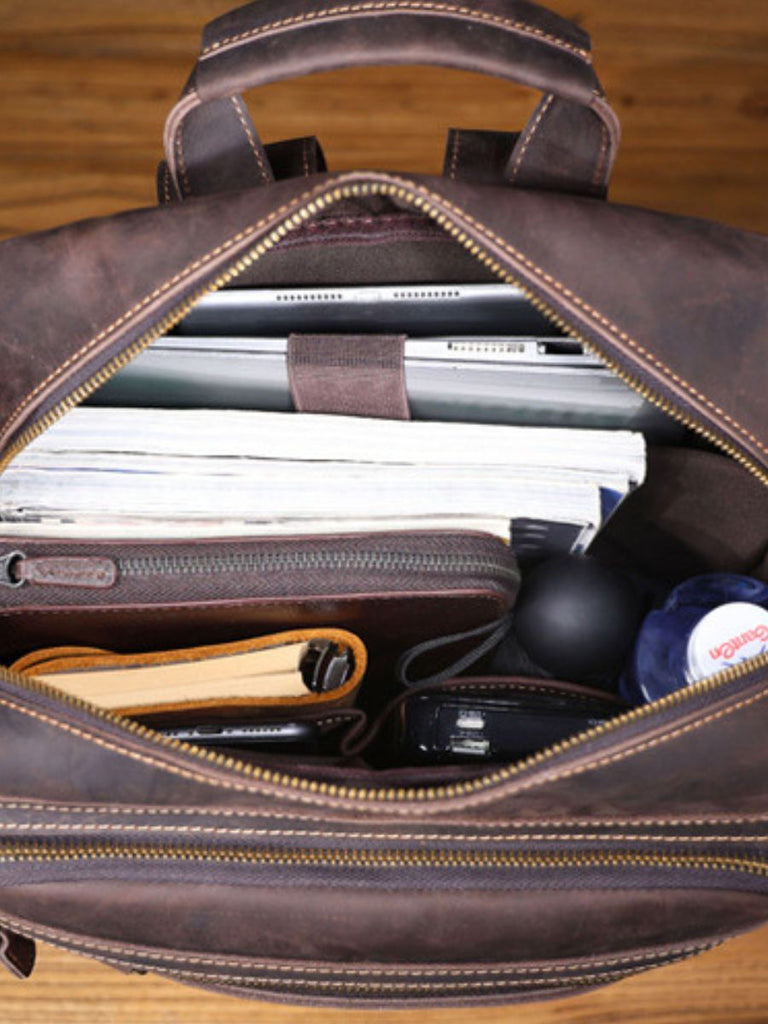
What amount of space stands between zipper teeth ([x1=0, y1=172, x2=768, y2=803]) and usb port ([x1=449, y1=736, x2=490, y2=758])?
109mm

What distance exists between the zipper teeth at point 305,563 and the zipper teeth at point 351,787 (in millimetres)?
97

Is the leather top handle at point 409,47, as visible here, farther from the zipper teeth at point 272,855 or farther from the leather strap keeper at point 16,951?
the leather strap keeper at point 16,951

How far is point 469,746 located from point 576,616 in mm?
99

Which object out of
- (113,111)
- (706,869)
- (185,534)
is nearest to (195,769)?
(185,534)

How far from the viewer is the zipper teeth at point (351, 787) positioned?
0.43 meters

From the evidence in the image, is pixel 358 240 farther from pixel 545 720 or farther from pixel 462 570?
pixel 545 720

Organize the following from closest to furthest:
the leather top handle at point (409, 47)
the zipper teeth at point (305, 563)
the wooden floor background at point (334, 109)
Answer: the leather top handle at point (409, 47) < the zipper teeth at point (305, 563) < the wooden floor background at point (334, 109)

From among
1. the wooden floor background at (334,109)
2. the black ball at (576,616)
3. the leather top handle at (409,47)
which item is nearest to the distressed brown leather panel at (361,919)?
the black ball at (576,616)

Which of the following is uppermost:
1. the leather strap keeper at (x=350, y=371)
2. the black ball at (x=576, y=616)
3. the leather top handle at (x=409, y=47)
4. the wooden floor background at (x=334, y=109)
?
the wooden floor background at (x=334, y=109)

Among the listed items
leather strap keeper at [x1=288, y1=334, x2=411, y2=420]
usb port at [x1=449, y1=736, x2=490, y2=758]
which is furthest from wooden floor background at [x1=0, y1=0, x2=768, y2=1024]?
usb port at [x1=449, y1=736, x2=490, y2=758]

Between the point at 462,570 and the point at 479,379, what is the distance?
103 millimetres

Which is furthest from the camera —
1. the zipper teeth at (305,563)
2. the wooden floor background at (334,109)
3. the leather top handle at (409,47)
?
the wooden floor background at (334,109)

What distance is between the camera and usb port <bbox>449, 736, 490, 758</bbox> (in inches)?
22.0

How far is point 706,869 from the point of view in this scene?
50cm
